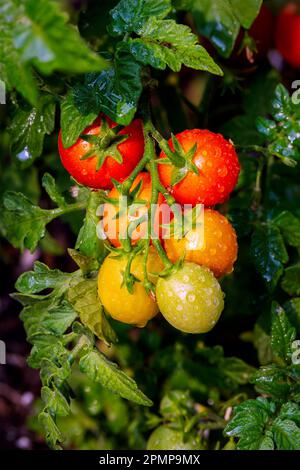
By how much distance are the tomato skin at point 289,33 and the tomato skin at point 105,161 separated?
0.55m

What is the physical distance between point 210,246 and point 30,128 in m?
0.31

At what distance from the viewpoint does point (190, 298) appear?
27.1 inches

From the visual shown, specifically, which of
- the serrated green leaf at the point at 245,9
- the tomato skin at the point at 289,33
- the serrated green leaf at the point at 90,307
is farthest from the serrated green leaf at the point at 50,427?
the tomato skin at the point at 289,33

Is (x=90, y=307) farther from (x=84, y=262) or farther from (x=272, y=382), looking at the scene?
(x=272, y=382)

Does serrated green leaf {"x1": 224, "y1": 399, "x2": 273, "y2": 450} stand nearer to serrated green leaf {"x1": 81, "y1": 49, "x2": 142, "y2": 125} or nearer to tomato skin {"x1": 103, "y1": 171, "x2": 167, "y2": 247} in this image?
tomato skin {"x1": 103, "y1": 171, "x2": 167, "y2": 247}

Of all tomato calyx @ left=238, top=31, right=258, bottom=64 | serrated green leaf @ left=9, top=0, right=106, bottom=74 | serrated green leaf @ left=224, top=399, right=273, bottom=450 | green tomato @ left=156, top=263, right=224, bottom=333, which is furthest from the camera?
tomato calyx @ left=238, top=31, right=258, bottom=64

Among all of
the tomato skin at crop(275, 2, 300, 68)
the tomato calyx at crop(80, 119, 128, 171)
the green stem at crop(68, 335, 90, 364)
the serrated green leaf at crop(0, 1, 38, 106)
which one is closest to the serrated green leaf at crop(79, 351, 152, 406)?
the green stem at crop(68, 335, 90, 364)

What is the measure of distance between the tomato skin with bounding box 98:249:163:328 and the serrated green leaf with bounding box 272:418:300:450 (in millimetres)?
215

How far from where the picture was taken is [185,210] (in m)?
0.75

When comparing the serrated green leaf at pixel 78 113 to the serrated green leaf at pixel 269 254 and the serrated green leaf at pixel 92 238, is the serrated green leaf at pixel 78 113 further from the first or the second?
the serrated green leaf at pixel 269 254

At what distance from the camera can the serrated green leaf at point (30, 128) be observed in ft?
2.80

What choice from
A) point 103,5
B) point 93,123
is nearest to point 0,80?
point 93,123

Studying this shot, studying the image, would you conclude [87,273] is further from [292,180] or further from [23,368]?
[23,368]

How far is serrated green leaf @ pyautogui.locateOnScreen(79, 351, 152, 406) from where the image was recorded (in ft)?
Answer: 2.45
